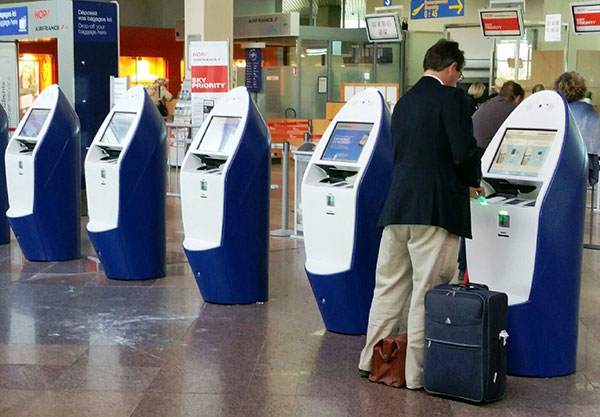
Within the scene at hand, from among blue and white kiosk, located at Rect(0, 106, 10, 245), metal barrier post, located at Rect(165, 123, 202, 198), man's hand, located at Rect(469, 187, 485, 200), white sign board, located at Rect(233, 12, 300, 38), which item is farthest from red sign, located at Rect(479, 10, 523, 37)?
Result: man's hand, located at Rect(469, 187, 485, 200)

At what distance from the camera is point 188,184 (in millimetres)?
6422

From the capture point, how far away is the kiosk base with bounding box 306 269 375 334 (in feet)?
18.1

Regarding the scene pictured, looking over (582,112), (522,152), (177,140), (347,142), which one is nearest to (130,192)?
(347,142)

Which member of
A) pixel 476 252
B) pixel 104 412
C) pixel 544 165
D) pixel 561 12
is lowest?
A: pixel 104 412

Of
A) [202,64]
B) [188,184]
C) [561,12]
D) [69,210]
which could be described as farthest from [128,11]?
[188,184]

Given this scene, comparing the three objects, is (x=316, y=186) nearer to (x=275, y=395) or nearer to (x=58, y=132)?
(x=275, y=395)

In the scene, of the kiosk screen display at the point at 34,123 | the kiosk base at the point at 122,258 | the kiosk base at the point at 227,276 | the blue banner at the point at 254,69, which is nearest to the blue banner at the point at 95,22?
the kiosk screen display at the point at 34,123

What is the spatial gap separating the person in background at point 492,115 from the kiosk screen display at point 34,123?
3447 millimetres

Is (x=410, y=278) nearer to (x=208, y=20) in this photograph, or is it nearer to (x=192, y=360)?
(x=192, y=360)

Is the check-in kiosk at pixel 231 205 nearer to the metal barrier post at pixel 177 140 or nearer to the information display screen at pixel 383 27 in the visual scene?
the metal barrier post at pixel 177 140

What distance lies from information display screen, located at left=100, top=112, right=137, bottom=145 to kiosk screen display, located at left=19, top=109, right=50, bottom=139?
2.78ft

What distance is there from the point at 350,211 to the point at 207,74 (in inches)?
225

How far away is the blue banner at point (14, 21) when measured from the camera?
36.3 ft

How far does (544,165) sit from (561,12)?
13217 mm
